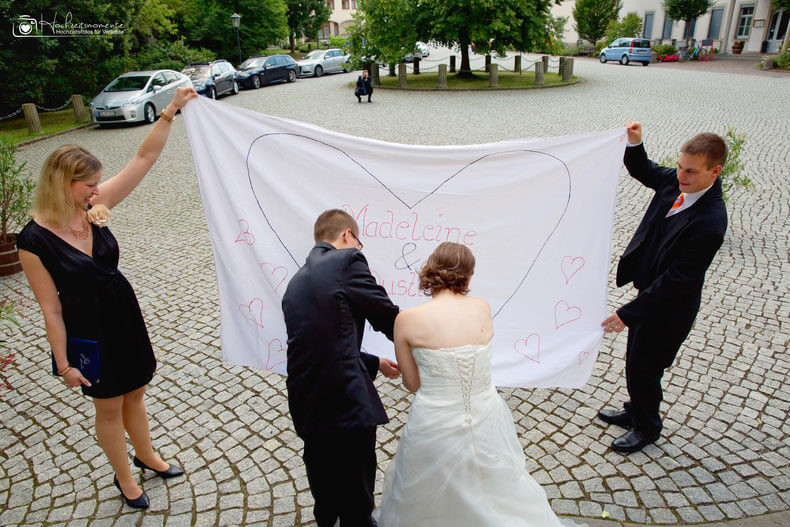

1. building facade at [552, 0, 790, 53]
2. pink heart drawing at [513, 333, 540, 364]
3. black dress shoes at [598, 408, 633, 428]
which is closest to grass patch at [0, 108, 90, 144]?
pink heart drawing at [513, 333, 540, 364]

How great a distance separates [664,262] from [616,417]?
1.32 meters

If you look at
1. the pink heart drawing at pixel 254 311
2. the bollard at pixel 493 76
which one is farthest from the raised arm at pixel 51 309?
the bollard at pixel 493 76

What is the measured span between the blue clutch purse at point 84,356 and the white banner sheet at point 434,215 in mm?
928

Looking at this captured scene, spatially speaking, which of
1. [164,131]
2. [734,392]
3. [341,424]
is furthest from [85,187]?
[734,392]

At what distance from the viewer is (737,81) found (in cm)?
2136

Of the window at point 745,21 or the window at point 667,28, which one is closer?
the window at point 745,21

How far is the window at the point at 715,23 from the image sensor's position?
37.0 m

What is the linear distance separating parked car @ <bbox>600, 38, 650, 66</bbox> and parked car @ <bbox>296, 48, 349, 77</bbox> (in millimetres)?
16825

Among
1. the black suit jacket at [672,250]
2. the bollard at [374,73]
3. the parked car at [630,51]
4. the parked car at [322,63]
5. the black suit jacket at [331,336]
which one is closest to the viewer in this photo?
the black suit jacket at [331,336]

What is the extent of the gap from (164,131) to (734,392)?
4641mm

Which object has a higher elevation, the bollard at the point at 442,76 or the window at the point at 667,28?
the window at the point at 667,28

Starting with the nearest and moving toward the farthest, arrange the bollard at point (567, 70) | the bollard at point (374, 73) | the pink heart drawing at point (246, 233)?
the pink heart drawing at point (246, 233) < the bollard at point (567, 70) < the bollard at point (374, 73)

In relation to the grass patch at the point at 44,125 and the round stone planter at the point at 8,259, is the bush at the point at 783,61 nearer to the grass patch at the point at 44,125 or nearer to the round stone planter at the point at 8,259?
the grass patch at the point at 44,125

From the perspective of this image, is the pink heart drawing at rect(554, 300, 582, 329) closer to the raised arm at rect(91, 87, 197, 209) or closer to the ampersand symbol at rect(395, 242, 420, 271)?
the ampersand symbol at rect(395, 242, 420, 271)
